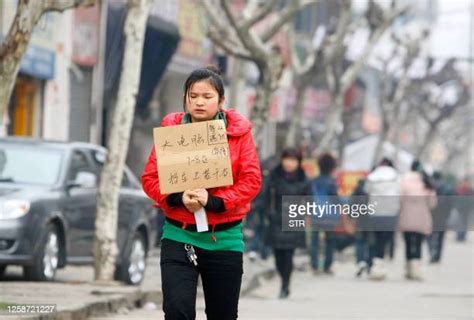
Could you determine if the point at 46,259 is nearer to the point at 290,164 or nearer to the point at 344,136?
the point at 290,164

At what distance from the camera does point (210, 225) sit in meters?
7.16

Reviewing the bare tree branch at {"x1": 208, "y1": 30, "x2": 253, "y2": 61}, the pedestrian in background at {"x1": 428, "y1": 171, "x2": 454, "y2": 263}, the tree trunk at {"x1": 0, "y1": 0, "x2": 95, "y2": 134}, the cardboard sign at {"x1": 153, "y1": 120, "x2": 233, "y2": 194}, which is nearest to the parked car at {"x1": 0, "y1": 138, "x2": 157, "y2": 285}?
the tree trunk at {"x1": 0, "y1": 0, "x2": 95, "y2": 134}

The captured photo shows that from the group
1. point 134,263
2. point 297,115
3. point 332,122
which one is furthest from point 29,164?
point 332,122

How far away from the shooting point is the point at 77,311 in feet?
38.7

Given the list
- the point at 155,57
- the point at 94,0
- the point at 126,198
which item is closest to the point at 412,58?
the point at 155,57

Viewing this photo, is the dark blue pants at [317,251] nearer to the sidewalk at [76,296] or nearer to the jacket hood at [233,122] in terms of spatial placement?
the sidewalk at [76,296]

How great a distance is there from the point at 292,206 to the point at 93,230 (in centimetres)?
743

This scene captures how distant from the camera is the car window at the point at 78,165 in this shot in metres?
15.8

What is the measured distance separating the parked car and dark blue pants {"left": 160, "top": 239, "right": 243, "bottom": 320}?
7270mm

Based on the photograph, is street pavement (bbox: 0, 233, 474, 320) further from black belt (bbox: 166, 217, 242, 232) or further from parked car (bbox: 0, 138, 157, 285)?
black belt (bbox: 166, 217, 242, 232)

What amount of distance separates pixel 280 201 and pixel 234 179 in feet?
29.4

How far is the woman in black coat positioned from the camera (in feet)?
53.6

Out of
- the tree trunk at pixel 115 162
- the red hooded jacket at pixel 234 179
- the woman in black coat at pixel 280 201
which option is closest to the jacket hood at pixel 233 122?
the red hooded jacket at pixel 234 179

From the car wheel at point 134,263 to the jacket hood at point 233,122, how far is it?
890cm
